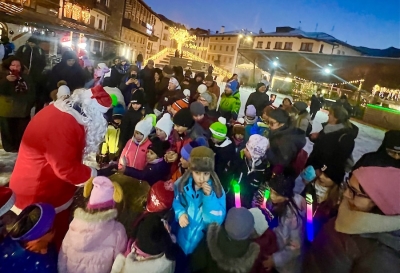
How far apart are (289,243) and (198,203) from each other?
2.49 feet

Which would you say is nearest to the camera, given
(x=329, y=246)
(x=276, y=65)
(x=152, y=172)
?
(x=329, y=246)

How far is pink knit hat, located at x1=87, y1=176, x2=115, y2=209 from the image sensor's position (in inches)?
66.6

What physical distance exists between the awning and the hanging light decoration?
748 centimetres

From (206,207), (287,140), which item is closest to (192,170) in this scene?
(206,207)

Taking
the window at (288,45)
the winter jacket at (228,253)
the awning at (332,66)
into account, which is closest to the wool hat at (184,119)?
the winter jacket at (228,253)

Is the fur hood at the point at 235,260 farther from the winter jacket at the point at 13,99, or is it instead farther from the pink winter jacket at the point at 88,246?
the winter jacket at the point at 13,99

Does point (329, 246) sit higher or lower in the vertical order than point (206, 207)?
higher

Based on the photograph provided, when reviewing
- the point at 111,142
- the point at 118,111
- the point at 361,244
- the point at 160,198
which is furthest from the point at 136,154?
the point at 361,244

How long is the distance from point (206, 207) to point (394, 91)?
6.51m

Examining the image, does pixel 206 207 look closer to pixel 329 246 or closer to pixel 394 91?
pixel 329 246

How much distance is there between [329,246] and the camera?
135 cm

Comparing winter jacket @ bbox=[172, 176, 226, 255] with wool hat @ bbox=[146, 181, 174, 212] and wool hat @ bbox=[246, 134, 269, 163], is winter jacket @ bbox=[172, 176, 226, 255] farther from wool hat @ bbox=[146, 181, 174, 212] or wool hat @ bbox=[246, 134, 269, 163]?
wool hat @ bbox=[246, 134, 269, 163]

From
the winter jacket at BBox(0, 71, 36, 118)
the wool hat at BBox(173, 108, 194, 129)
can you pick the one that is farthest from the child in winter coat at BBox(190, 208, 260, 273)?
the winter jacket at BBox(0, 71, 36, 118)

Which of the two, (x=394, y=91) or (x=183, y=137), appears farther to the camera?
(x=394, y=91)
